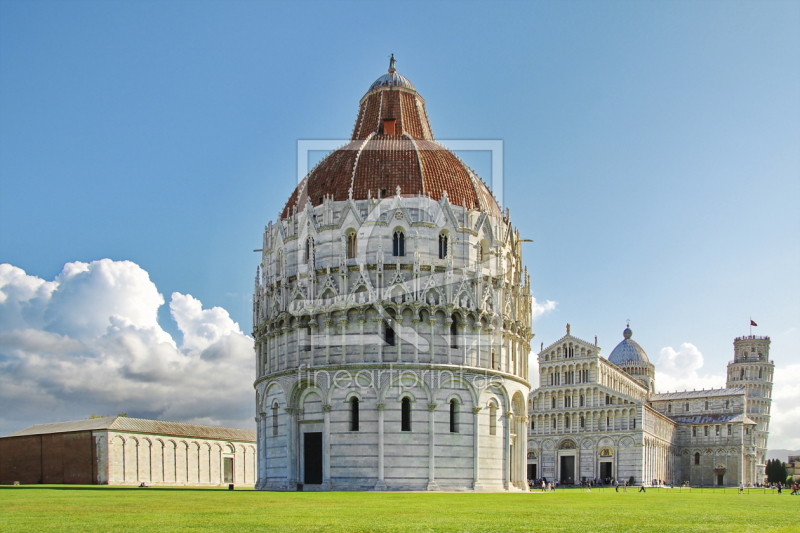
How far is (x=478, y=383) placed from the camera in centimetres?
5288

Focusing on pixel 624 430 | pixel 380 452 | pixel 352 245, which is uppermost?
pixel 352 245

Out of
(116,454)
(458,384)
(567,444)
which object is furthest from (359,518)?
(567,444)

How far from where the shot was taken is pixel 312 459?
5238 cm

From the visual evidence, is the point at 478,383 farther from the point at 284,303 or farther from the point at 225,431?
the point at 225,431

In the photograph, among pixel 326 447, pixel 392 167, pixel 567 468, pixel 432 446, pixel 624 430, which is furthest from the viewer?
pixel 567 468

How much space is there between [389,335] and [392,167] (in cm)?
1204

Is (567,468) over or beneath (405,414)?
beneath

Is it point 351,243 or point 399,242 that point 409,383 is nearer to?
point 399,242

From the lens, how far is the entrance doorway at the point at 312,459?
52.1m

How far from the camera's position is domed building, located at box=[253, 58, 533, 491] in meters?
51.3

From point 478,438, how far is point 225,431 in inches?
2040

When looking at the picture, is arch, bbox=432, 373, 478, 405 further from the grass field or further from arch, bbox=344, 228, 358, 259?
the grass field

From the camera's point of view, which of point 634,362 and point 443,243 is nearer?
point 443,243

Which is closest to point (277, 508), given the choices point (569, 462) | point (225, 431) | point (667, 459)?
point (225, 431)
